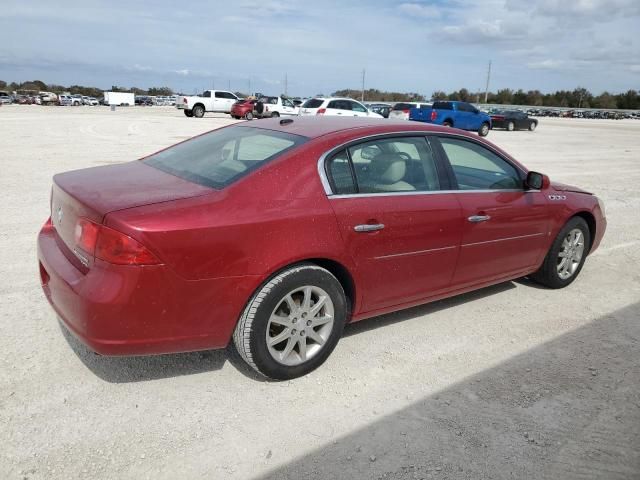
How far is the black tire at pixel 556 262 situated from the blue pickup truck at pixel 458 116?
72.0 ft

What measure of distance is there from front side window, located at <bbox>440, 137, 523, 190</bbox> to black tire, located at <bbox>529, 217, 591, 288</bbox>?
77 centimetres

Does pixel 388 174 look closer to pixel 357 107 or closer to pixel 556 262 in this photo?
pixel 556 262

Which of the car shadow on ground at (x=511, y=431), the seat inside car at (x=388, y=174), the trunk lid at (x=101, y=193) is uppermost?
the seat inside car at (x=388, y=174)

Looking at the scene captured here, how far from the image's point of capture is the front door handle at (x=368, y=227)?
3.16m

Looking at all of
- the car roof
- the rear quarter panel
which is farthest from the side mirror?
the rear quarter panel

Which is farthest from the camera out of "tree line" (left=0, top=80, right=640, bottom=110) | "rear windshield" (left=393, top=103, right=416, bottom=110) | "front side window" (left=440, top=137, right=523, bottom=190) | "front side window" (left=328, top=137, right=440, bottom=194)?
"tree line" (left=0, top=80, right=640, bottom=110)

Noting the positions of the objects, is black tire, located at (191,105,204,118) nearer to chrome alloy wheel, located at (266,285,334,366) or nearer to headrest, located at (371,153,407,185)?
headrest, located at (371,153,407,185)

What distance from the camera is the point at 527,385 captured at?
10.5ft

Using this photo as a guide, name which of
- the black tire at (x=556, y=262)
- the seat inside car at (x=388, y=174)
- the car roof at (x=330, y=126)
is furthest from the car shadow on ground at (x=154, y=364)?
the black tire at (x=556, y=262)

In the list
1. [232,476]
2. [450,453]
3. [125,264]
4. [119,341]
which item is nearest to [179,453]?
[232,476]

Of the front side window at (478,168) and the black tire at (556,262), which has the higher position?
the front side window at (478,168)

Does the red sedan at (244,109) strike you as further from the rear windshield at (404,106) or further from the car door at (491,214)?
the car door at (491,214)

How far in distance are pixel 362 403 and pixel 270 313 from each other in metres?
0.73

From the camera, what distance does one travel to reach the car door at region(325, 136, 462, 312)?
10.5 ft
